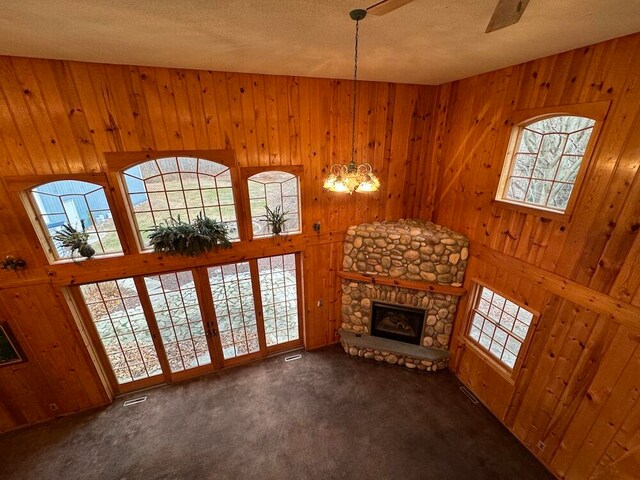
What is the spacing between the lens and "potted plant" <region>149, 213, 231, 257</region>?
3387 millimetres

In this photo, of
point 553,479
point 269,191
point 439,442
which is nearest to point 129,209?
point 269,191

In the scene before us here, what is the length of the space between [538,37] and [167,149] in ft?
12.4

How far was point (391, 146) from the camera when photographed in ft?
13.8

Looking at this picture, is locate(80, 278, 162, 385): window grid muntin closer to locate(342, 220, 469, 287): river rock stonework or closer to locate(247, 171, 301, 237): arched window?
locate(247, 171, 301, 237): arched window

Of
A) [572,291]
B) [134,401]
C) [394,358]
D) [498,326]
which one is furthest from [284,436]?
[572,291]

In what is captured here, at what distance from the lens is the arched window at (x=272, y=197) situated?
12.6ft

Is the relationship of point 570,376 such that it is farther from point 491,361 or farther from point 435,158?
point 435,158

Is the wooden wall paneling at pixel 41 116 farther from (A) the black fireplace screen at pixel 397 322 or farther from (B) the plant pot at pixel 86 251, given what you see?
(A) the black fireplace screen at pixel 397 322

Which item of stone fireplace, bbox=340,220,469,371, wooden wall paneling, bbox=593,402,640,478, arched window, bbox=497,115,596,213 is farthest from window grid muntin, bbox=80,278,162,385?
wooden wall paneling, bbox=593,402,640,478

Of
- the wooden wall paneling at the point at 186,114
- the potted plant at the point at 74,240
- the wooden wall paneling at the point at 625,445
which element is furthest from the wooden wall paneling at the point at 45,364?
the wooden wall paneling at the point at 625,445

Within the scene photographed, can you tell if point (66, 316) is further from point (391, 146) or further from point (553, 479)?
point (553, 479)

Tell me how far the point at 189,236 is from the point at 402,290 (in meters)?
3.22

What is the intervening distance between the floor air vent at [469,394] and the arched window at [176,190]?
4.40 meters

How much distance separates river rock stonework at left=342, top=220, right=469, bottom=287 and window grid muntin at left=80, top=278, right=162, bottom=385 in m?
3.19
